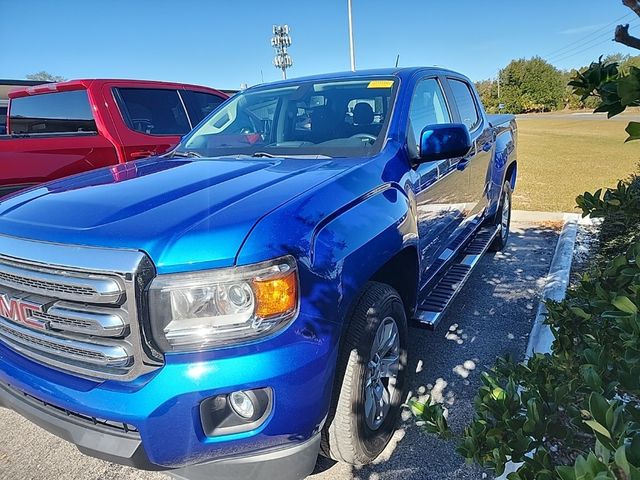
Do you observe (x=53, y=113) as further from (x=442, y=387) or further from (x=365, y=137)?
(x=442, y=387)

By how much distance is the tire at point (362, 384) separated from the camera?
6.79ft

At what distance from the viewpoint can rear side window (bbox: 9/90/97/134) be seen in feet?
16.8

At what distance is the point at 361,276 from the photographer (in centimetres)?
208

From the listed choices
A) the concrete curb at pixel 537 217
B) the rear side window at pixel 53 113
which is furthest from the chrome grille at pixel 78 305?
the concrete curb at pixel 537 217

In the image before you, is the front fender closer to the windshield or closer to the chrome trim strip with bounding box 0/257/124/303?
the windshield

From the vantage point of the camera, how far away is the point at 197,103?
604 centimetres

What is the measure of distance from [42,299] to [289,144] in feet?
5.69

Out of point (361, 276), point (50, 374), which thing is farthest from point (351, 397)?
point (50, 374)

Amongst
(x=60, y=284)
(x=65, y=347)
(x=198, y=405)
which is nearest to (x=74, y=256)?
(x=60, y=284)

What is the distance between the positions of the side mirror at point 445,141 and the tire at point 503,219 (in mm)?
3075

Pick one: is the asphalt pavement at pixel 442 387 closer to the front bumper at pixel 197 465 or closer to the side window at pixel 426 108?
the front bumper at pixel 197 465

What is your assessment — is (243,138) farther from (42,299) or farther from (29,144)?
(29,144)

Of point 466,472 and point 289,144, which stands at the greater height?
point 289,144

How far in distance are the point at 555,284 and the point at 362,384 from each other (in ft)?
10.4
